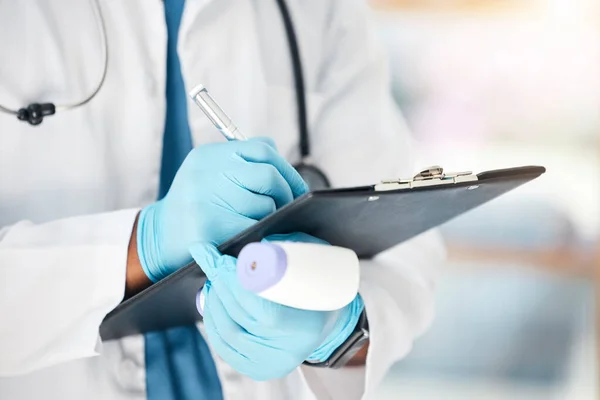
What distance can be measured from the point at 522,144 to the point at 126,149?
914 mm

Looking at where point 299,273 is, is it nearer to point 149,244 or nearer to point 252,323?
point 252,323

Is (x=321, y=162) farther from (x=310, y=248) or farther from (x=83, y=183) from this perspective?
(x=310, y=248)

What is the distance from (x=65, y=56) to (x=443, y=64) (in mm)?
879

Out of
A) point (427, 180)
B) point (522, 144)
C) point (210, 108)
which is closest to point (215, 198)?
point (210, 108)

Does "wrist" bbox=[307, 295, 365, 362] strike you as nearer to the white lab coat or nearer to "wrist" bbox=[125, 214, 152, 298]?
the white lab coat

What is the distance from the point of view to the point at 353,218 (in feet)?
1.56

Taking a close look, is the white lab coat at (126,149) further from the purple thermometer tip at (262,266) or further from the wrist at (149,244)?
the purple thermometer tip at (262,266)

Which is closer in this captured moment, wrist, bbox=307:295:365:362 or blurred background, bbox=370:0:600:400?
wrist, bbox=307:295:365:362

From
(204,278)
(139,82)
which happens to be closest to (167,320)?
(204,278)

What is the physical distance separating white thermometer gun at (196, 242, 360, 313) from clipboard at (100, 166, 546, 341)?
33 mm

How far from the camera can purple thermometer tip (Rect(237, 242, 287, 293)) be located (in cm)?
36

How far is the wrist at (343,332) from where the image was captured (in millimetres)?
574

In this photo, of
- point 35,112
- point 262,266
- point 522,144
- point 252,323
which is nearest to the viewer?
point 262,266

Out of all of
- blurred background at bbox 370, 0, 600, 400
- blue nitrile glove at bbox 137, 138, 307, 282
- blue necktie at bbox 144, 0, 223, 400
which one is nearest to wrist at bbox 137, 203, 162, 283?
blue nitrile glove at bbox 137, 138, 307, 282
